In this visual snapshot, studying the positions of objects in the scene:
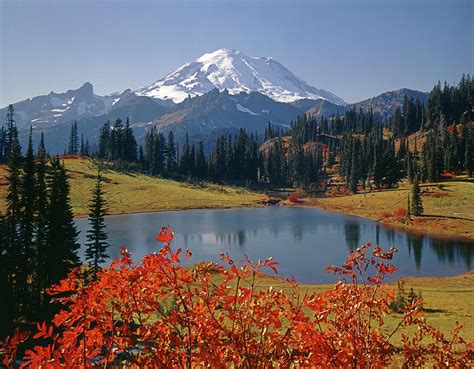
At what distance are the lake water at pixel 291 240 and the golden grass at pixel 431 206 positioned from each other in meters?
5.55

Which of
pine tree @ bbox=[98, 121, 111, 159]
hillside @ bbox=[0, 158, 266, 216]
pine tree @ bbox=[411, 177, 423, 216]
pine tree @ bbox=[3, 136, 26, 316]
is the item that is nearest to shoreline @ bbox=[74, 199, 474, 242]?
hillside @ bbox=[0, 158, 266, 216]

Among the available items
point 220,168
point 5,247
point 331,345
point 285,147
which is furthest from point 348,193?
point 331,345

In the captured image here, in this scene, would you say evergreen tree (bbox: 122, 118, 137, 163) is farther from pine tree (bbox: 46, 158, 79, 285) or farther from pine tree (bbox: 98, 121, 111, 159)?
pine tree (bbox: 46, 158, 79, 285)

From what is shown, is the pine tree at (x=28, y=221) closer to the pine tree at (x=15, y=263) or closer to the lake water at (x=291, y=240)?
the pine tree at (x=15, y=263)

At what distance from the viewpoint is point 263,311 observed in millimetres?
4949

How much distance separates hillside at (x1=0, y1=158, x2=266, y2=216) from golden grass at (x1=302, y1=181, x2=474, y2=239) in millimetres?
23845

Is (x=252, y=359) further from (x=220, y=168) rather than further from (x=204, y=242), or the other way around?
(x=220, y=168)

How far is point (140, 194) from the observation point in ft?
317

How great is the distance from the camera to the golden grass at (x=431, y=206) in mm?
64375

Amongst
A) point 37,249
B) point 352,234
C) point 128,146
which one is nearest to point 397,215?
point 352,234

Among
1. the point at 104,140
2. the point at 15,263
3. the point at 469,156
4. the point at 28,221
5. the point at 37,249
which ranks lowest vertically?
the point at 15,263

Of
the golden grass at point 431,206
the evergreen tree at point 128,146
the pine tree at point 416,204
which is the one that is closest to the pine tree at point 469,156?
the golden grass at point 431,206

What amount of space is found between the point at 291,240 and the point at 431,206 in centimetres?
3891

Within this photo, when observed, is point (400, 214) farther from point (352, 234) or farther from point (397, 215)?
point (352, 234)
